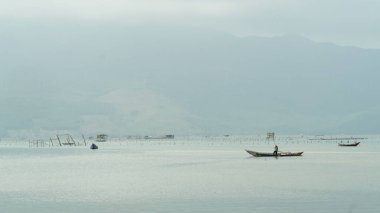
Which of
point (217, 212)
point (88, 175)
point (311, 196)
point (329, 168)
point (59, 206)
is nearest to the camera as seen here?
point (217, 212)

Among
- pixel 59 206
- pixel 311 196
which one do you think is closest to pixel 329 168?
pixel 311 196

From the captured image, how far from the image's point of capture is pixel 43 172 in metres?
84.0

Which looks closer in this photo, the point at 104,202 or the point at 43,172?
the point at 104,202

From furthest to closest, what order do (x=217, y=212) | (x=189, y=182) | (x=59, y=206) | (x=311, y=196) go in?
(x=189, y=182) → (x=311, y=196) → (x=59, y=206) → (x=217, y=212)

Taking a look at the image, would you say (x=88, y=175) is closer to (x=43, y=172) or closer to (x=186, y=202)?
(x=43, y=172)

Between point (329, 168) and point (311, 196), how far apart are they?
3389cm

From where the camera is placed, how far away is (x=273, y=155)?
373 ft

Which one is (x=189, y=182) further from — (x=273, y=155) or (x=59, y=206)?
(x=273, y=155)

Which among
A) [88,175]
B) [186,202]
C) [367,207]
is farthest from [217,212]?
[88,175]

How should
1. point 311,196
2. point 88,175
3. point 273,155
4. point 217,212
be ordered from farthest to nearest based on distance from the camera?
1. point 273,155
2. point 88,175
3. point 311,196
4. point 217,212

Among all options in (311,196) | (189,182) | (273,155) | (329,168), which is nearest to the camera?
(311,196)

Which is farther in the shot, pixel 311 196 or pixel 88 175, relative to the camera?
pixel 88 175

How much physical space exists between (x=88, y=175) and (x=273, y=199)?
1314 inches

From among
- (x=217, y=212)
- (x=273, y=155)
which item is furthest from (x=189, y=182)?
(x=273, y=155)
